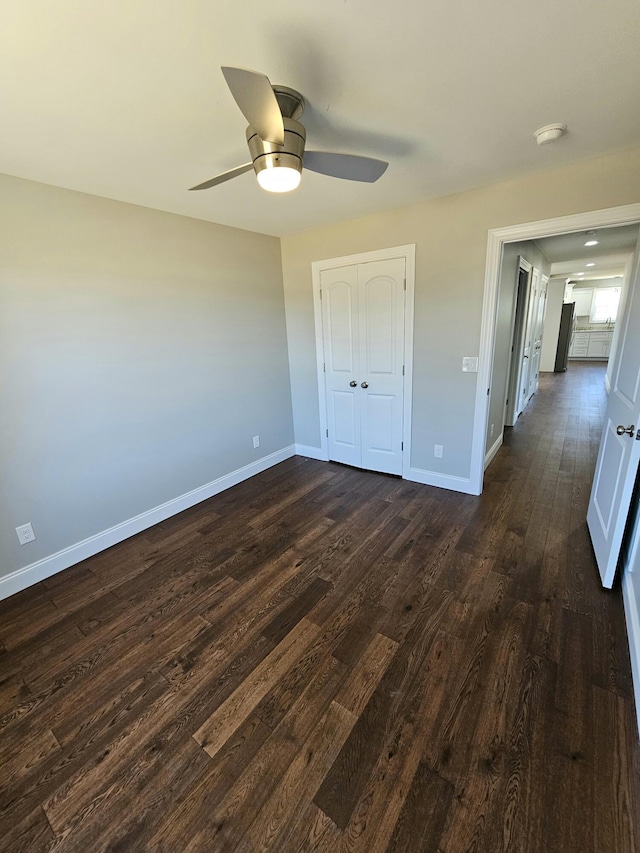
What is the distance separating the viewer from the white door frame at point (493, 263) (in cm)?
213

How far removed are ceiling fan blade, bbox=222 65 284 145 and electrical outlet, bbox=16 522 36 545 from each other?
252 cm

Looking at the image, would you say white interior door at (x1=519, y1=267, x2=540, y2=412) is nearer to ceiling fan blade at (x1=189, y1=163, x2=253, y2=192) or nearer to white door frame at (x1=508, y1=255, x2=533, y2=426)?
white door frame at (x1=508, y1=255, x2=533, y2=426)

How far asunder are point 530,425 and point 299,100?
4.89 metres

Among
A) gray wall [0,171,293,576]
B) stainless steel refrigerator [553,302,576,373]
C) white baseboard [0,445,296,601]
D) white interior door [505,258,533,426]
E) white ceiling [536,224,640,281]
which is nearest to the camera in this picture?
gray wall [0,171,293,576]

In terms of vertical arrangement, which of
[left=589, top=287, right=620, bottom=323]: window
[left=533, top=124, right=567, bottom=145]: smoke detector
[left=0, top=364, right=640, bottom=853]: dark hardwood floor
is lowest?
[left=0, top=364, right=640, bottom=853]: dark hardwood floor

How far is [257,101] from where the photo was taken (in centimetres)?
112

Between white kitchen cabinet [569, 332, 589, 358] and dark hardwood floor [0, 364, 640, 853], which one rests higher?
white kitchen cabinet [569, 332, 589, 358]

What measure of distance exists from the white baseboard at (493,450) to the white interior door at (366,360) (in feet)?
3.06

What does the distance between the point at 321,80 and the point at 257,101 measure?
388 mm

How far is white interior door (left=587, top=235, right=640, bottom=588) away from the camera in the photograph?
70.4 inches

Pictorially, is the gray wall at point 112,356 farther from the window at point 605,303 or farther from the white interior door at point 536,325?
the window at point 605,303

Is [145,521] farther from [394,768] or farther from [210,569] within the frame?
[394,768]

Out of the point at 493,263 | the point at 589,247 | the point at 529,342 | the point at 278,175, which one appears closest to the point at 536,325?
the point at 529,342

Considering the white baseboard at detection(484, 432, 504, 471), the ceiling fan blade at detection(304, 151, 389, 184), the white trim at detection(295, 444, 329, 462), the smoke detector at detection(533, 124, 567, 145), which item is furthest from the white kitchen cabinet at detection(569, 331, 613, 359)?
the ceiling fan blade at detection(304, 151, 389, 184)
